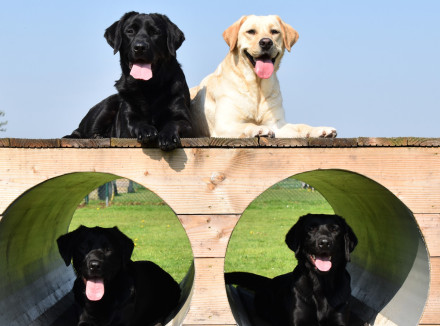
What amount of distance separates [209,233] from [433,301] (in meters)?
1.59

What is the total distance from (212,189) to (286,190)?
15.1m

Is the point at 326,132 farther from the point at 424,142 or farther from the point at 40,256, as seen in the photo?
the point at 40,256

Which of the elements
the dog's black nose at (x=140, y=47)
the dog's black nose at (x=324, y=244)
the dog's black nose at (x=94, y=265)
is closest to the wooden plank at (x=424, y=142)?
the dog's black nose at (x=324, y=244)

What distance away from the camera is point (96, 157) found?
153 inches

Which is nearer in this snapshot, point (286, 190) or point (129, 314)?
point (129, 314)

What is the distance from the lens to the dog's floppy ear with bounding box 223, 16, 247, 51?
5102 millimetres

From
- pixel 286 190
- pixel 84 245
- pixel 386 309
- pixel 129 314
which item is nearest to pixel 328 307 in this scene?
pixel 386 309

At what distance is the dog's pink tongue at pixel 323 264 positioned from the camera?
4146 millimetres

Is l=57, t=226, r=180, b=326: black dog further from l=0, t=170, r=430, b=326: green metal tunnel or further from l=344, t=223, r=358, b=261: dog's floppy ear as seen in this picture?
l=344, t=223, r=358, b=261: dog's floppy ear

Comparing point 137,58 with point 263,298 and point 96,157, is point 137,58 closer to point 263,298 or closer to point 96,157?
point 96,157

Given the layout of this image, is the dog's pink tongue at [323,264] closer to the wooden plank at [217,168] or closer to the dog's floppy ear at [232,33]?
the wooden plank at [217,168]

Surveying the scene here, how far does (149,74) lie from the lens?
434cm

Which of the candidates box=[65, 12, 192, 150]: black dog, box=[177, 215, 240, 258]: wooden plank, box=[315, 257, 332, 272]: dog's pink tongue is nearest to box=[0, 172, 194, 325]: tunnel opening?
box=[177, 215, 240, 258]: wooden plank

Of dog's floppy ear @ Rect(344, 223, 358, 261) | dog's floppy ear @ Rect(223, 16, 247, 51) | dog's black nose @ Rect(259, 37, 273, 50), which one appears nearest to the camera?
dog's floppy ear @ Rect(344, 223, 358, 261)
